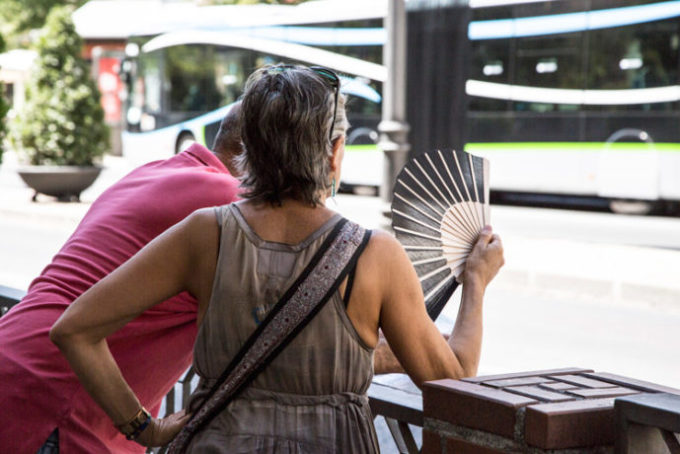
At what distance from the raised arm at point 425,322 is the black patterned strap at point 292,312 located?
71 mm

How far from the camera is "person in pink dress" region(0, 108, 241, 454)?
2.40m

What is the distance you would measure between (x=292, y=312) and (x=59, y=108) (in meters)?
17.2

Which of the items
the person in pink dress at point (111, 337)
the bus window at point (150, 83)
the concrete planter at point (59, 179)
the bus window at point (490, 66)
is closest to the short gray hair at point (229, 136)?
the person in pink dress at point (111, 337)

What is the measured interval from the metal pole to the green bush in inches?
363

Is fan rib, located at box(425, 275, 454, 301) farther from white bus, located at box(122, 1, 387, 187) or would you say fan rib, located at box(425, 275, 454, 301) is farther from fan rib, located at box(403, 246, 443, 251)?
white bus, located at box(122, 1, 387, 187)

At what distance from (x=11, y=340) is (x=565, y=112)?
50.3 ft

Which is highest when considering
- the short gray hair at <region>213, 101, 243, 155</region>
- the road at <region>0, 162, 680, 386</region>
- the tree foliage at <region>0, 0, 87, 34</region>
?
the tree foliage at <region>0, 0, 87, 34</region>

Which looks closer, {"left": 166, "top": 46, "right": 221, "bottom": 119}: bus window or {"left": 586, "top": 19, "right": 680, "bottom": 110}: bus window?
{"left": 586, "top": 19, "right": 680, "bottom": 110}: bus window

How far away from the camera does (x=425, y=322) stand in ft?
6.57

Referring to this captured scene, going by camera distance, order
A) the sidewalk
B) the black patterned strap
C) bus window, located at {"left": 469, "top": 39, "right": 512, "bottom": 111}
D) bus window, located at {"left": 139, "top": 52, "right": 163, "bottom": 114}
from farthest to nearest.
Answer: bus window, located at {"left": 139, "top": 52, "right": 163, "bottom": 114}
bus window, located at {"left": 469, "top": 39, "right": 512, "bottom": 111}
the sidewalk
the black patterned strap

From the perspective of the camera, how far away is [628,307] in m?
9.55

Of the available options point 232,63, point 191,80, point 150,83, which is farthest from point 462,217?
point 150,83

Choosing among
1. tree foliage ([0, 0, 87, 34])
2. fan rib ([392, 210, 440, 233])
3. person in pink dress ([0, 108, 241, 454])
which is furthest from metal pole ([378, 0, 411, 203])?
tree foliage ([0, 0, 87, 34])

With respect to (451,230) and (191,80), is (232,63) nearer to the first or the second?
(191,80)
